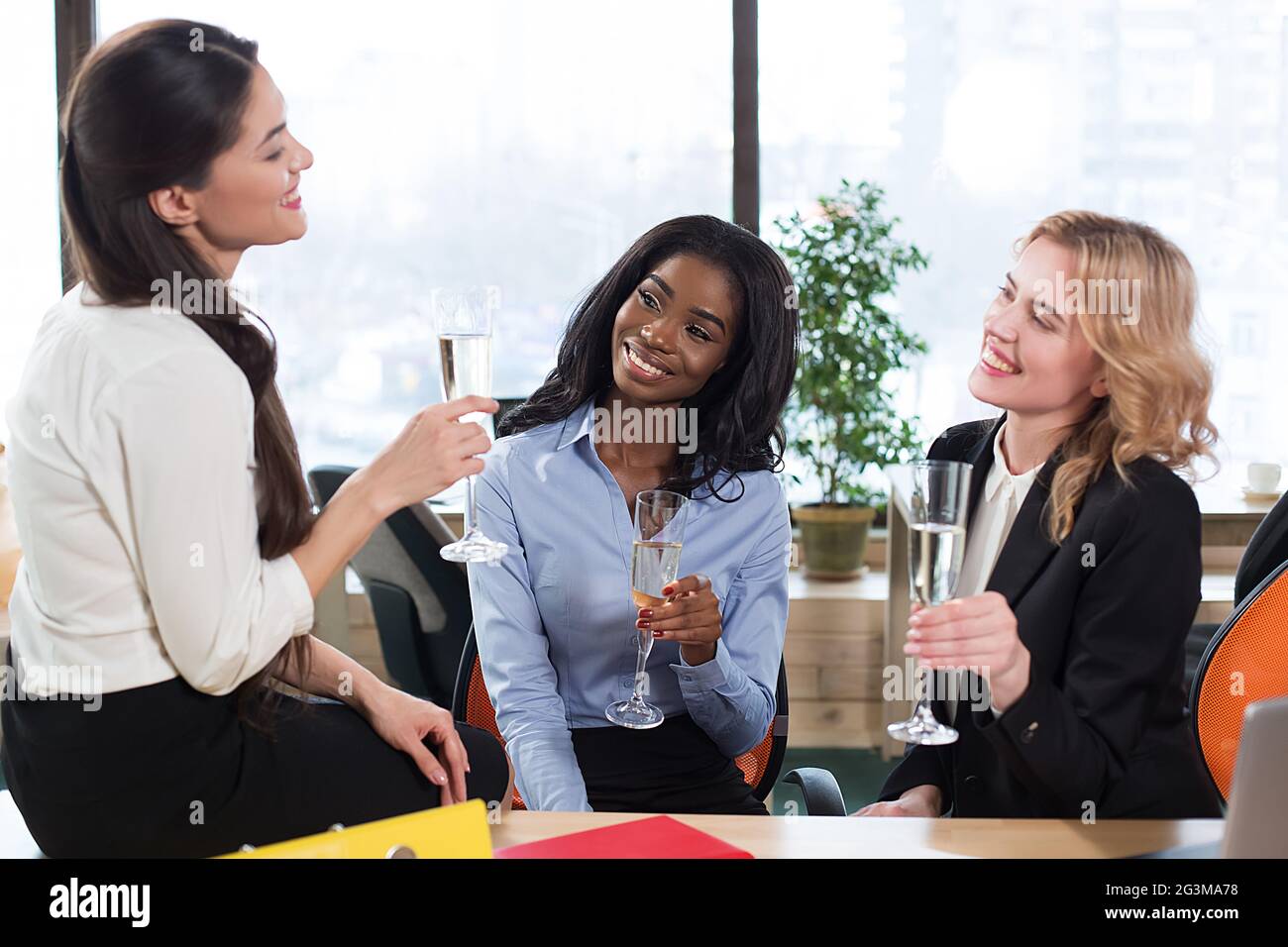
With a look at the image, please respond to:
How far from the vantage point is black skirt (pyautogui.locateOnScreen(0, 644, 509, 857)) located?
1.29m

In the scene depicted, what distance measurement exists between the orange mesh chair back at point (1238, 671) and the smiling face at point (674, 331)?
0.84m

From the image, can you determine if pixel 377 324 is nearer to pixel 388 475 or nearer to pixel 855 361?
pixel 855 361

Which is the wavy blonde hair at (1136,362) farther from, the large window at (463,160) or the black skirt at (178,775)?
the large window at (463,160)

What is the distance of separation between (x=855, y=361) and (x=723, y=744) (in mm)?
2115

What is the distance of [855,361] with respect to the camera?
3787 millimetres

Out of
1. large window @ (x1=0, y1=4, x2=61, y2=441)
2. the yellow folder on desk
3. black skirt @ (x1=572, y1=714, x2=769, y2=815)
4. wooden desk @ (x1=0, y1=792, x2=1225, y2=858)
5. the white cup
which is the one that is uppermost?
large window @ (x1=0, y1=4, x2=61, y2=441)

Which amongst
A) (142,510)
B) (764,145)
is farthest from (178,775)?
(764,145)

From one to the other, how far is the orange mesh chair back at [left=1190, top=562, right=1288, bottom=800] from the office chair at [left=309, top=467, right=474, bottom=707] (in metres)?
1.69

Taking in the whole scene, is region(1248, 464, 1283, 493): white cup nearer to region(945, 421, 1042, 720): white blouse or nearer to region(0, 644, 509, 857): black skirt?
region(945, 421, 1042, 720): white blouse

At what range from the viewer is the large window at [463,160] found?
4227mm

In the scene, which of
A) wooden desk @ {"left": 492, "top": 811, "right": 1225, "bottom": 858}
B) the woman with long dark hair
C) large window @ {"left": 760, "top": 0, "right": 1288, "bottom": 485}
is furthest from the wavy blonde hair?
large window @ {"left": 760, "top": 0, "right": 1288, "bottom": 485}

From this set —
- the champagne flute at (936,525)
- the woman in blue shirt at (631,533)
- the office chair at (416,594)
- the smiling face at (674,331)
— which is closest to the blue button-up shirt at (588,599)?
the woman in blue shirt at (631,533)

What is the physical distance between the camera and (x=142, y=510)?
1.23m
